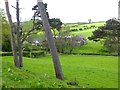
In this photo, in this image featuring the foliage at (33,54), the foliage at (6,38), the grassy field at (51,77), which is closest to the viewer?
the grassy field at (51,77)

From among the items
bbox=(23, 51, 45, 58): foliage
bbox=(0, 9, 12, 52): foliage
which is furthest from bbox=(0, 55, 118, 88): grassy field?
bbox=(23, 51, 45, 58): foliage

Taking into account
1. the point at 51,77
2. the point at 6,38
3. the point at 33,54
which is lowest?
the point at 33,54

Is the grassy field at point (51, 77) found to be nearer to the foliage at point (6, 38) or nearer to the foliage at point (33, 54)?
the foliage at point (6, 38)

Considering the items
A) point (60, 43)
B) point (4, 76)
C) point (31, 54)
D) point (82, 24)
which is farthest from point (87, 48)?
point (4, 76)

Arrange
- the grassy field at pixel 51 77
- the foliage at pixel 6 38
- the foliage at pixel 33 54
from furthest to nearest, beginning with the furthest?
the foliage at pixel 33 54, the foliage at pixel 6 38, the grassy field at pixel 51 77

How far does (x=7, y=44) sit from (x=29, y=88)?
48149mm

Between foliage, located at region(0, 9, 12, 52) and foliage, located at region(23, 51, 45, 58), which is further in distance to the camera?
foliage, located at region(23, 51, 45, 58)

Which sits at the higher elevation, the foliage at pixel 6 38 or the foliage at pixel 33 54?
the foliage at pixel 6 38

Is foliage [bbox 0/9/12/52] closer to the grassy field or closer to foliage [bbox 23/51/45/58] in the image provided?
foliage [bbox 23/51/45/58]

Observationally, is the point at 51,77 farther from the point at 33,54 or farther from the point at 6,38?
the point at 33,54

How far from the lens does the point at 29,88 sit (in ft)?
26.3

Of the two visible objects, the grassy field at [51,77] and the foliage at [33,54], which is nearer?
the grassy field at [51,77]

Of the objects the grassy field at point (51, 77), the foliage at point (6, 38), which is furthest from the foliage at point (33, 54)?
the grassy field at point (51, 77)

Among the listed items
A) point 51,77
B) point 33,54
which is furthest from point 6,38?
point 51,77
